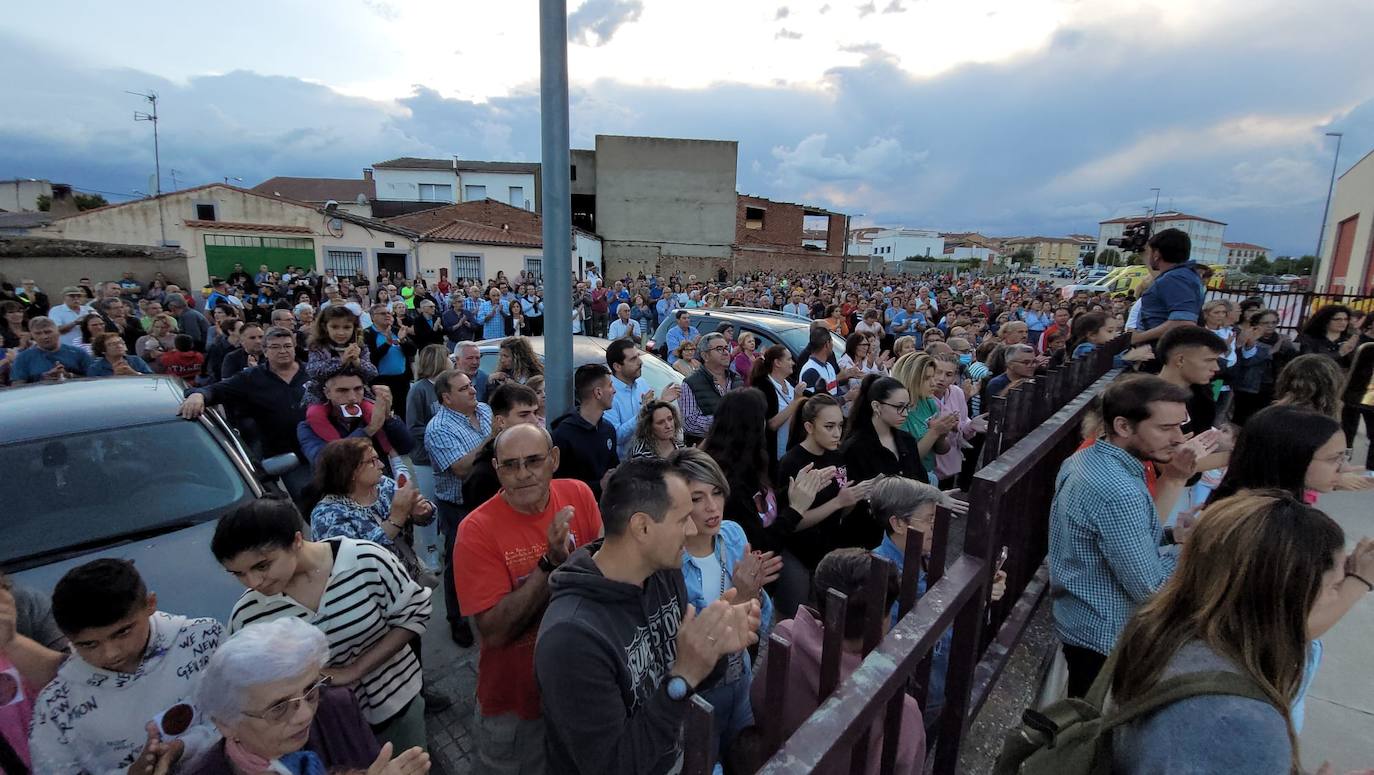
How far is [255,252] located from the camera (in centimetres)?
2586

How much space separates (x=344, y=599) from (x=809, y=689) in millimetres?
1675

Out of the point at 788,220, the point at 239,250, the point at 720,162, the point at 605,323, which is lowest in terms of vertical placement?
the point at 605,323

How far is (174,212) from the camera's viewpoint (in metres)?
26.3

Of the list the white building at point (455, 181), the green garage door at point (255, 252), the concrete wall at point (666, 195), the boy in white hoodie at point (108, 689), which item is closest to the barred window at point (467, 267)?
the green garage door at point (255, 252)

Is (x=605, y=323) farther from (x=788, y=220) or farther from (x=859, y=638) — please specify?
(x=788, y=220)

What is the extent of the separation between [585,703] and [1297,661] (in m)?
1.56

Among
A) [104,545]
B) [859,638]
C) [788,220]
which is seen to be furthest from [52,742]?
[788,220]

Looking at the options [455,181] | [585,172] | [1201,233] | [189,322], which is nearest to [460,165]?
[455,181]

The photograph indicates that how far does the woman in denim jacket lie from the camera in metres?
2.25

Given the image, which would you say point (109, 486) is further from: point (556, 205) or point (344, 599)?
point (556, 205)

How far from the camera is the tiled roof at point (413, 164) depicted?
46531mm

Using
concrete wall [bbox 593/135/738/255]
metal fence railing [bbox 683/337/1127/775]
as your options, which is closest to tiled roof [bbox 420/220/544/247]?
concrete wall [bbox 593/135/738/255]

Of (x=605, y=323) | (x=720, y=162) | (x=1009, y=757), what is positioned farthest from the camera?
(x=720, y=162)

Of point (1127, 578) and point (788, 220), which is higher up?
point (788, 220)
